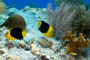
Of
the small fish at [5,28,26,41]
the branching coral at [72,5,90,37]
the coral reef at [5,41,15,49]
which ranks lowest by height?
the small fish at [5,28,26,41]

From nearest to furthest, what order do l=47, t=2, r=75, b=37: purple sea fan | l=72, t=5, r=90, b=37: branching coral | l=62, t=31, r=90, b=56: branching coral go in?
l=62, t=31, r=90, b=56: branching coral → l=47, t=2, r=75, b=37: purple sea fan → l=72, t=5, r=90, b=37: branching coral

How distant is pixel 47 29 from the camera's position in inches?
66.4

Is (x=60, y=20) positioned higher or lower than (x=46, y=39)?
higher

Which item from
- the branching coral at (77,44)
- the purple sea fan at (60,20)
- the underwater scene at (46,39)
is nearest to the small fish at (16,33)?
the underwater scene at (46,39)

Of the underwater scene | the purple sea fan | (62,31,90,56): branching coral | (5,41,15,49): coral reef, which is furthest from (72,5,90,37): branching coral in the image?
(5,41,15,49): coral reef

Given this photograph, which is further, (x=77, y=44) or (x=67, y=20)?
(x=67, y=20)

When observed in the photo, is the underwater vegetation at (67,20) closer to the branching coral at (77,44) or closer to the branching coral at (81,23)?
the branching coral at (81,23)

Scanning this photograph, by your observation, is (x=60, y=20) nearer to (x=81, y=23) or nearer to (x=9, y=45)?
(x=81, y=23)

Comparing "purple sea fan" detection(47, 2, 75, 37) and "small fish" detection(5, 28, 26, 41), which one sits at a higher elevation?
"purple sea fan" detection(47, 2, 75, 37)

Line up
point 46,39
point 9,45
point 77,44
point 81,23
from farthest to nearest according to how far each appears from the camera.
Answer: point 81,23, point 46,39, point 77,44, point 9,45

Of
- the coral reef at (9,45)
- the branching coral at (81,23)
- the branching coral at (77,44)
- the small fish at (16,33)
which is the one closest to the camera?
the small fish at (16,33)

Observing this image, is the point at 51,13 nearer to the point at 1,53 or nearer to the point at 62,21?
the point at 62,21

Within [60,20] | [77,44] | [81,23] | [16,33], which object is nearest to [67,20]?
[60,20]

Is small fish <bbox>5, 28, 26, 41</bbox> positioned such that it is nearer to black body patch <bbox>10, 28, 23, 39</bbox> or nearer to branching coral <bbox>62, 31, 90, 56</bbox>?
black body patch <bbox>10, 28, 23, 39</bbox>
